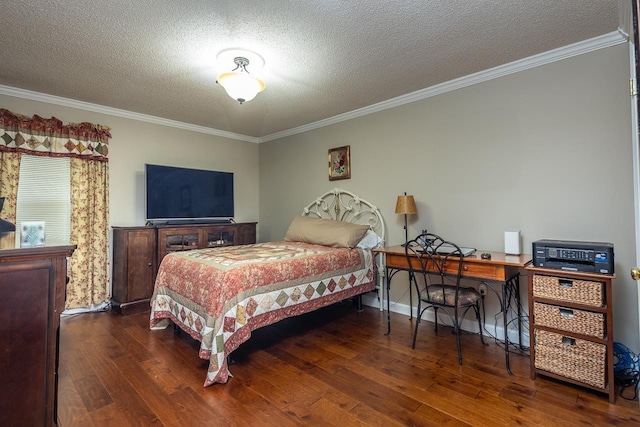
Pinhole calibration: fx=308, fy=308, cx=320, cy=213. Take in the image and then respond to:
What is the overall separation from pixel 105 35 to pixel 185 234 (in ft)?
7.56

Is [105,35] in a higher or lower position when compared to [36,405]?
higher

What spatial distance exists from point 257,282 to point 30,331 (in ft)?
4.17

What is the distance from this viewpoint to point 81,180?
3492mm

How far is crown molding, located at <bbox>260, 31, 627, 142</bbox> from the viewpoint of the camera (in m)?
2.30

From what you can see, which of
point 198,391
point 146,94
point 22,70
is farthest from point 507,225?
point 22,70

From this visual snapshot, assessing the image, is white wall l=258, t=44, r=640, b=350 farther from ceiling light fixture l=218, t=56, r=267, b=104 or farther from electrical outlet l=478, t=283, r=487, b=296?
ceiling light fixture l=218, t=56, r=267, b=104

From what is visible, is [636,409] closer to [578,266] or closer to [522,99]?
[578,266]

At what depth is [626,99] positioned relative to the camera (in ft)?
7.25

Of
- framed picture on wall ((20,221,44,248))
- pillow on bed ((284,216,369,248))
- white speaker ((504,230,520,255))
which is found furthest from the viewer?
pillow on bed ((284,216,369,248))

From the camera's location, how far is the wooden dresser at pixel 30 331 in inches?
48.4

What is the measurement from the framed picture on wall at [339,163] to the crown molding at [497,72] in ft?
1.31

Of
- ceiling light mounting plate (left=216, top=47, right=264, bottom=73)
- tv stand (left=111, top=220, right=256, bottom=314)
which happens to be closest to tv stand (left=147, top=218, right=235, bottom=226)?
tv stand (left=111, top=220, right=256, bottom=314)

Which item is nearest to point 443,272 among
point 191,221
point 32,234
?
point 32,234

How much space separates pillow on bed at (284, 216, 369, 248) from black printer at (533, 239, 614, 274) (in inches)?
65.6
